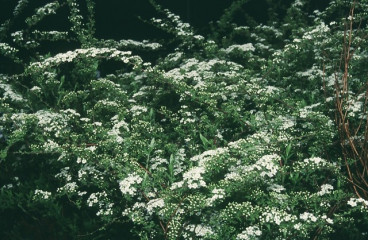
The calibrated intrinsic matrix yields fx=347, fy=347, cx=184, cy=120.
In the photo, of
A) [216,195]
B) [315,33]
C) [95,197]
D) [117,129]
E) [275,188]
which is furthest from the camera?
[315,33]

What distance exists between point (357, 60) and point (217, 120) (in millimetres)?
1800

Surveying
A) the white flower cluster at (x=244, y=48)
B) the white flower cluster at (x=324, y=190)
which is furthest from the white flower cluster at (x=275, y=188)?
the white flower cluster at (x=244, y=48)

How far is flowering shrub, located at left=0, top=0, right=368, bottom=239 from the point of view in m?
2.58

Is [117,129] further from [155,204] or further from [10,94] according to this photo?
[10,94]

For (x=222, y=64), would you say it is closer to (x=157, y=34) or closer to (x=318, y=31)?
(x=318, y=31)

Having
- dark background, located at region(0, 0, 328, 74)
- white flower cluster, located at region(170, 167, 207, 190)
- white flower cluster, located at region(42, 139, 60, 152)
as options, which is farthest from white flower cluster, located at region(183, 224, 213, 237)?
dark background, located at region(0, 0, 328, 74)

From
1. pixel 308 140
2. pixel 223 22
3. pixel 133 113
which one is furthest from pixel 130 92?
pixel 308 140

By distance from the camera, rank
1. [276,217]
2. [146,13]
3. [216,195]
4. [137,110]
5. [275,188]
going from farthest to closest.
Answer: [146,13], [137,110], [275,188], [216,195], [276,217]

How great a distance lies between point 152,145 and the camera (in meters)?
3.22

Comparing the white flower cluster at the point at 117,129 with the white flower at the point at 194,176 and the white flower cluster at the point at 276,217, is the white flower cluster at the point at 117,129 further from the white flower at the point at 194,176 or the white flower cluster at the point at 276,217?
the white flower cluster at the point at 276,217

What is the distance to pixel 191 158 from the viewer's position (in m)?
2.96

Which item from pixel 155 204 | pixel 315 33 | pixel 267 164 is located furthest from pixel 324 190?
pixel 315 33

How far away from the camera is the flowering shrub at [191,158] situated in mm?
2584

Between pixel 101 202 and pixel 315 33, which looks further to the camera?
pixel 315 33
